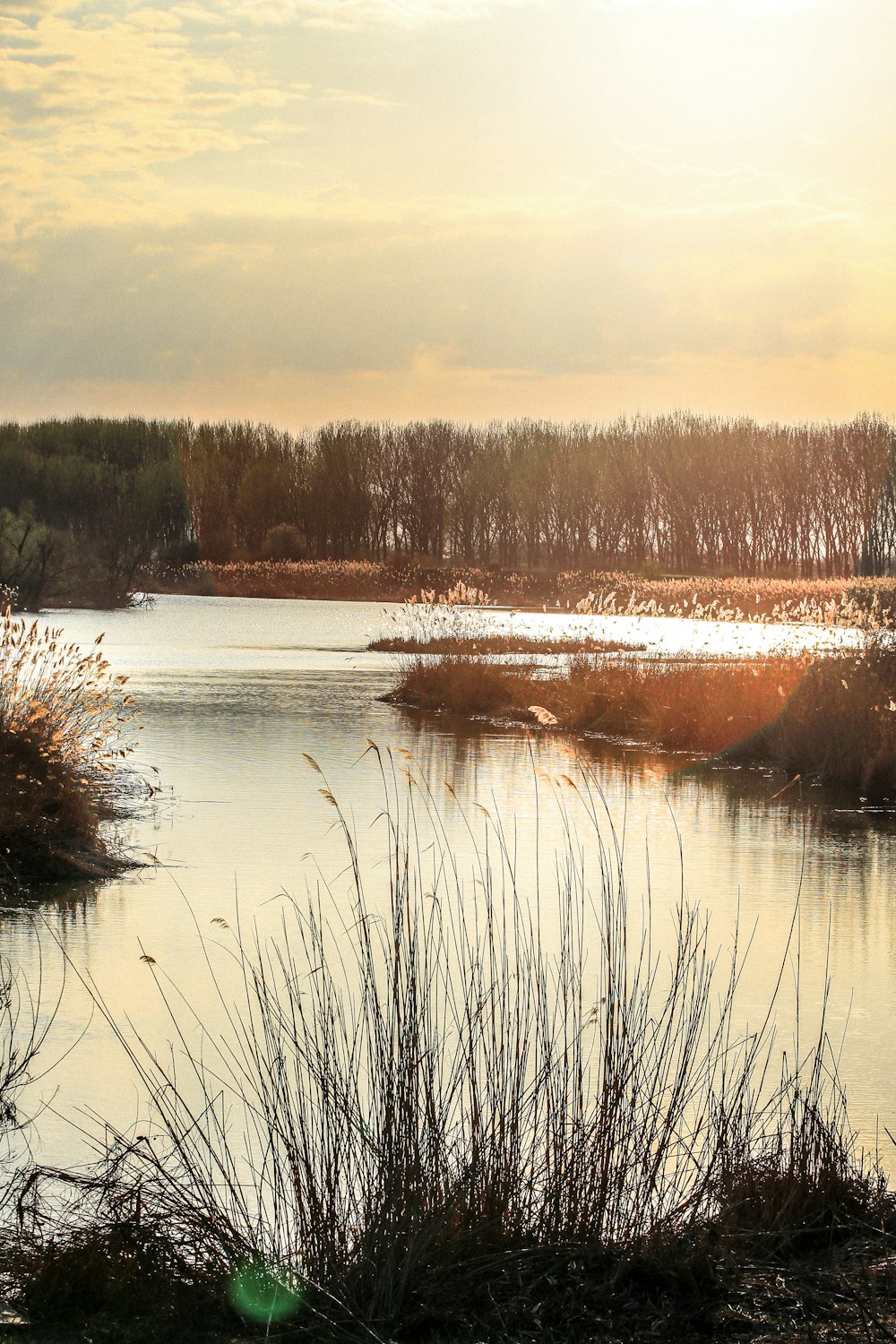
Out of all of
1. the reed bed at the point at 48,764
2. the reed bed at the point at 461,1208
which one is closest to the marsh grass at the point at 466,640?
the reed bed at the point at 48,764

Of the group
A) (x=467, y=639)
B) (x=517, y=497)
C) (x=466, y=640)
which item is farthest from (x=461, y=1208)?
(x=517, y=497)

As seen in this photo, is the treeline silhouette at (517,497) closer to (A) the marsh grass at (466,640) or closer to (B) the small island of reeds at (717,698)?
(A) the marsh grass at (466,640)

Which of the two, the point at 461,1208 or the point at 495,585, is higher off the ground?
the point at 495,585

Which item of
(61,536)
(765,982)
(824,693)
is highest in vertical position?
(61,536)

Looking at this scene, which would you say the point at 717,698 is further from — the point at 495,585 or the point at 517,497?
the point at 517,497

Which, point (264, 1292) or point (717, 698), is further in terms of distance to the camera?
point (717, 698)

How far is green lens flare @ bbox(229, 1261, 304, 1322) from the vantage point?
320 centimetres

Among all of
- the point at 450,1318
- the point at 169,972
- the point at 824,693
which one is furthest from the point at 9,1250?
the point at 824,693

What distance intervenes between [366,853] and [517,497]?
55.8 m

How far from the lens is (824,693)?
14562mm

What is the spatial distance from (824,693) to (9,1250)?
12.2m

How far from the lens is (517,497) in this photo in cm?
6431

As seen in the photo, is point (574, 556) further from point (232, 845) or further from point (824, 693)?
point (232, 845)

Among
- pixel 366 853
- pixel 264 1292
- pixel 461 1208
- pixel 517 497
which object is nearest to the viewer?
pixel 264 1292
